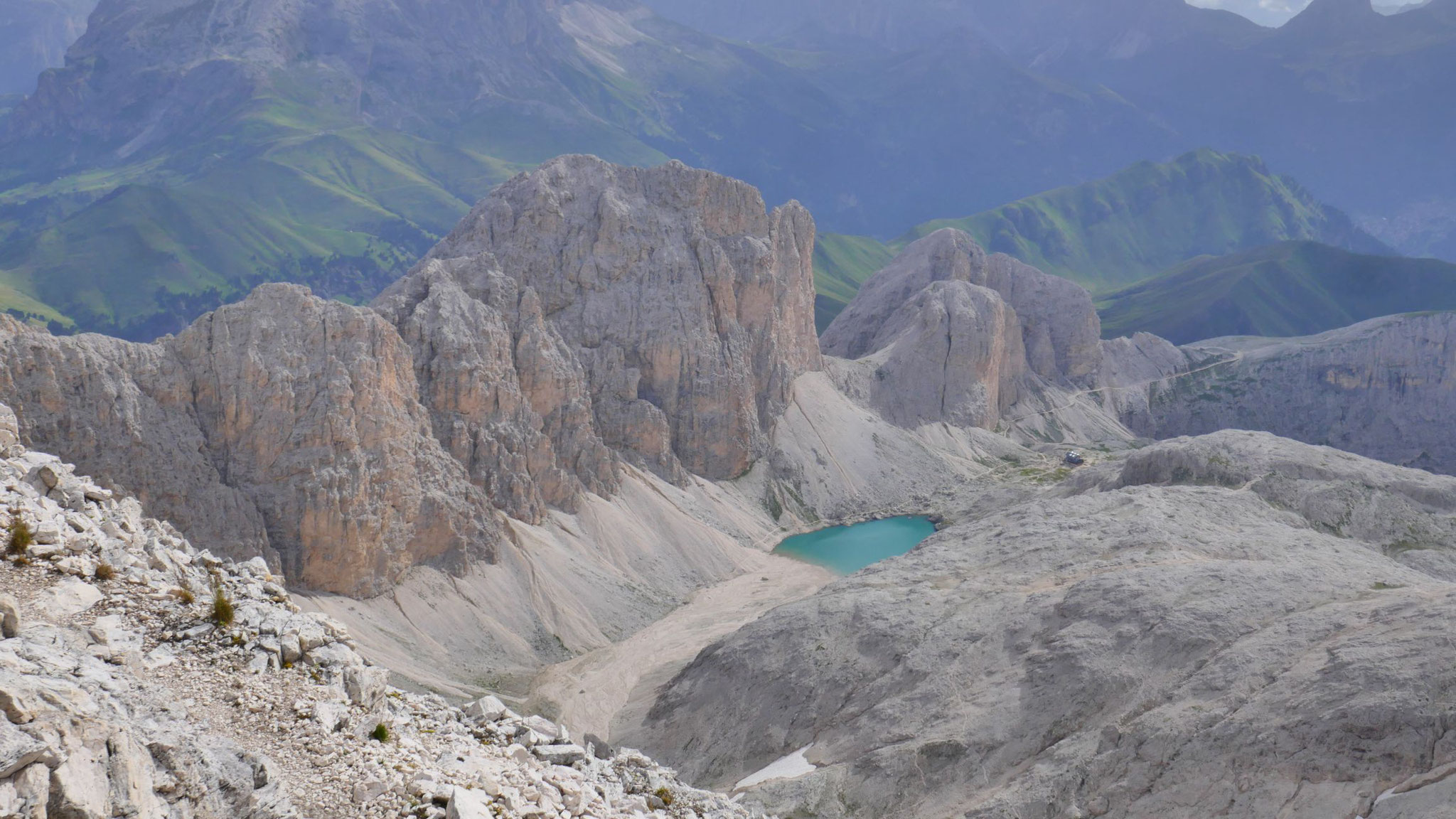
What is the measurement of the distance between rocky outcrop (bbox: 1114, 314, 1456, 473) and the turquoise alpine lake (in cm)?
6733

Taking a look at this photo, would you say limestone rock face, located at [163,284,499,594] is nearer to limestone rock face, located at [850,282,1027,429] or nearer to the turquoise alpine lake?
the turquoise alpine lake

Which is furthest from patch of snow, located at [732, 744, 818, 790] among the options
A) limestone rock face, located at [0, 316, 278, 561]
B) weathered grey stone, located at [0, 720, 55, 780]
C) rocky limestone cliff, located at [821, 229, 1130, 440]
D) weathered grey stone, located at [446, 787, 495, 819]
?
rocky limestone cliff, located at [821, 229, 1130, 440]

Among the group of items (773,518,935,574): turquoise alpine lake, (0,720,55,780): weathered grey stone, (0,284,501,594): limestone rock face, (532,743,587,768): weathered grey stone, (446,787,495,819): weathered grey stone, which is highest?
(0,720,55,780): weathered grey stone

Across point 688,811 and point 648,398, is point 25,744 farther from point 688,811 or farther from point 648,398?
point 648,398

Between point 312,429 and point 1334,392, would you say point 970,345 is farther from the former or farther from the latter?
point 312,429

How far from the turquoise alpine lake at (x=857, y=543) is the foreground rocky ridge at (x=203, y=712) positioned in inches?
3039

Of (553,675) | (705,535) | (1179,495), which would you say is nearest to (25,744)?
(553,675)

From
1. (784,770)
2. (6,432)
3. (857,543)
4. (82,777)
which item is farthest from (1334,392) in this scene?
(82,777)

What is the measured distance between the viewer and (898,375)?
148625 mm

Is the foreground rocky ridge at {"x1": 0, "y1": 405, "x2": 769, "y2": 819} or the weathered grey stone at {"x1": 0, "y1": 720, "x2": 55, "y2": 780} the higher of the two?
the weathered grey stone at {"x1": 0, "y1": 720, "x2": 55, "y2": 780}

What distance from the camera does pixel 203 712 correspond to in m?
21.8

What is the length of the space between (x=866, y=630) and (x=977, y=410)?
9208 cm

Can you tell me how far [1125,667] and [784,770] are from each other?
16.7 metres

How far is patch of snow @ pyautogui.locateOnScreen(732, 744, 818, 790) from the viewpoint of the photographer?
53.2 metres
